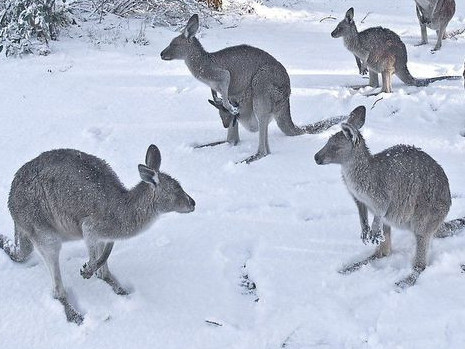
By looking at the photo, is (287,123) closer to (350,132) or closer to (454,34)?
(350,132)

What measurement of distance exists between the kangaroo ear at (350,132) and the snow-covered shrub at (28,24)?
4.92 metres

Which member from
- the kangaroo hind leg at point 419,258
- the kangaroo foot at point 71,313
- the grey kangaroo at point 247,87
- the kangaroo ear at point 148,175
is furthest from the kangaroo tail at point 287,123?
the kangaroo foot at point 71,313

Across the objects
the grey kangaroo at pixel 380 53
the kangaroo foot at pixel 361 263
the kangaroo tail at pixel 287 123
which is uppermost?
the grey kangaroo at pixel 380 53

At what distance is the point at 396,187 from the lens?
401cm

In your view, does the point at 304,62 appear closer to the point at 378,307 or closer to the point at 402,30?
the point at 402,30

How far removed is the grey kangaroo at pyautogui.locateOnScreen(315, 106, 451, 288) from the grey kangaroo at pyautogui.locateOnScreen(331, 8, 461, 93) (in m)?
2.89

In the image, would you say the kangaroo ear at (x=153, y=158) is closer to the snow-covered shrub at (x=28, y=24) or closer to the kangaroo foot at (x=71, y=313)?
the kangaroo foot at (x=71, y=313)

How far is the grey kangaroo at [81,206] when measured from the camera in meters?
3.82

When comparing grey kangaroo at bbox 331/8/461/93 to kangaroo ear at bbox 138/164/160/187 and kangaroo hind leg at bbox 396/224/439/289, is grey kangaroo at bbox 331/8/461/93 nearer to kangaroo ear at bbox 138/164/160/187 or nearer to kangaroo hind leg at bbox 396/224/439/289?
kangaroo hind leg at bbox 396/224/439/289

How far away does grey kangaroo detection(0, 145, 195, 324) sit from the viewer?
12.5 feet

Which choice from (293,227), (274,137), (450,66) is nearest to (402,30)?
(450,66)

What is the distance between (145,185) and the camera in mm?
3895

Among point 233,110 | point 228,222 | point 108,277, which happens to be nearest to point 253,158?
point 233,110

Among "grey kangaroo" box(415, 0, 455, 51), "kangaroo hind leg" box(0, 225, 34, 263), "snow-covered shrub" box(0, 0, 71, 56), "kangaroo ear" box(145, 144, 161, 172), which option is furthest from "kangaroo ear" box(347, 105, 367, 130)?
"snow-covered shrub" box(0, 0, 71, 56)
